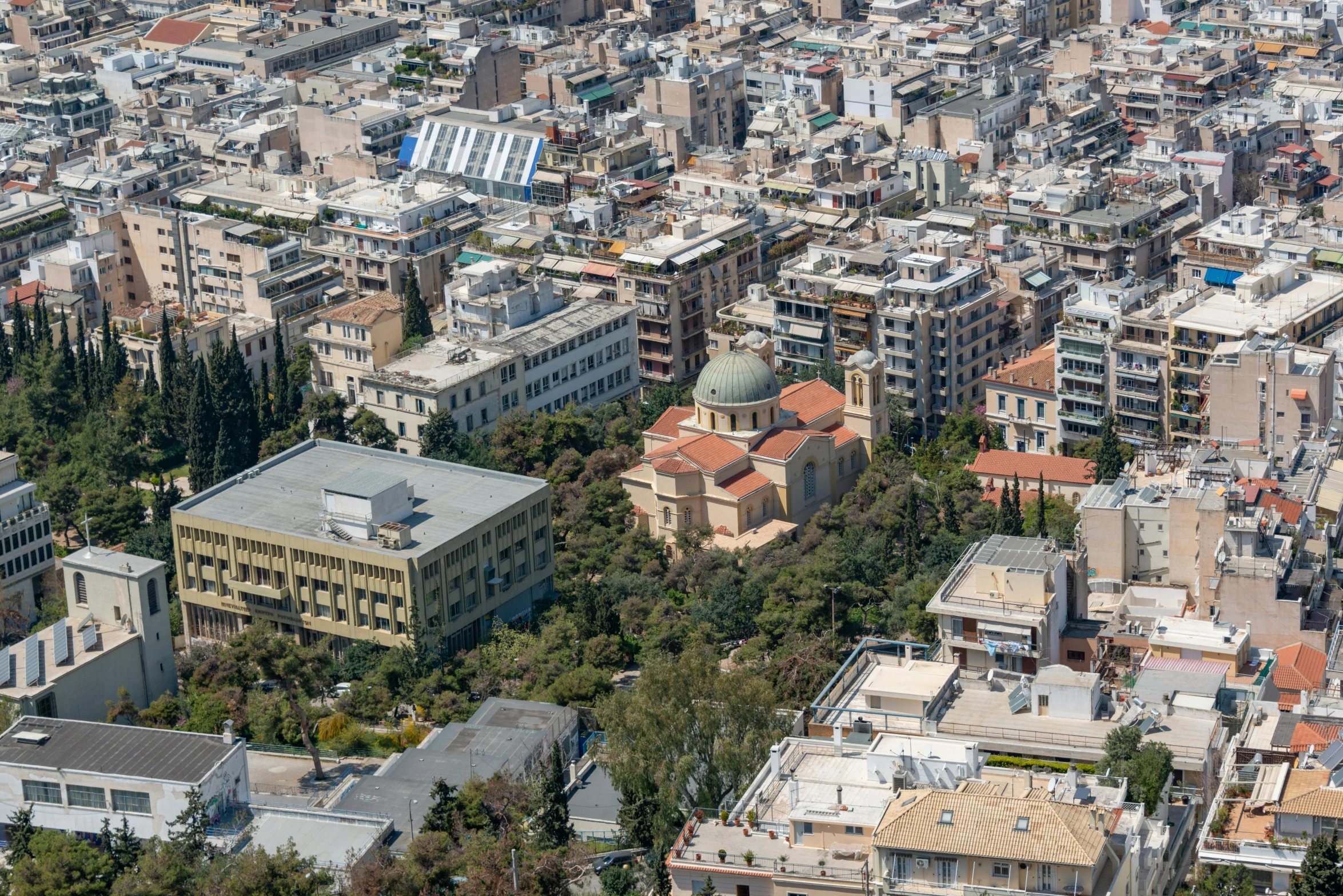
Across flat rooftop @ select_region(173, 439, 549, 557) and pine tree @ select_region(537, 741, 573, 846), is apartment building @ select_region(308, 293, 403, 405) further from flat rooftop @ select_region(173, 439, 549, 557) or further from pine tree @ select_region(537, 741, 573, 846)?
pine tree @ select_region(537, 741, 573, 846)

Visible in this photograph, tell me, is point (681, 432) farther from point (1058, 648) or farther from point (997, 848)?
point (997, 848)

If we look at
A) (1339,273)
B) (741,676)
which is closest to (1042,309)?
(1339,273)

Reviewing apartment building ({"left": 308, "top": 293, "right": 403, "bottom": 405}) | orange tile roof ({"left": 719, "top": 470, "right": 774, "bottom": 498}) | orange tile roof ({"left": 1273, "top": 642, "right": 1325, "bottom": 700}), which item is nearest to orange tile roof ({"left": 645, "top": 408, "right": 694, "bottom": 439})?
orange tile roof ({"left": 719, "top": 470, "right": 774, "bottom": 498})

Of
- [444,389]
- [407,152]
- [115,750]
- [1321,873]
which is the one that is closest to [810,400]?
[444,389]

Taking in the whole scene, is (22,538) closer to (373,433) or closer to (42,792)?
(373,433)

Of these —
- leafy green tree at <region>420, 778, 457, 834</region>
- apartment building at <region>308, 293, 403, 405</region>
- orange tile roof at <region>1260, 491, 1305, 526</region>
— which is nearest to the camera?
A: leafy green tree at <region>420, 778, 457, 834</region>
